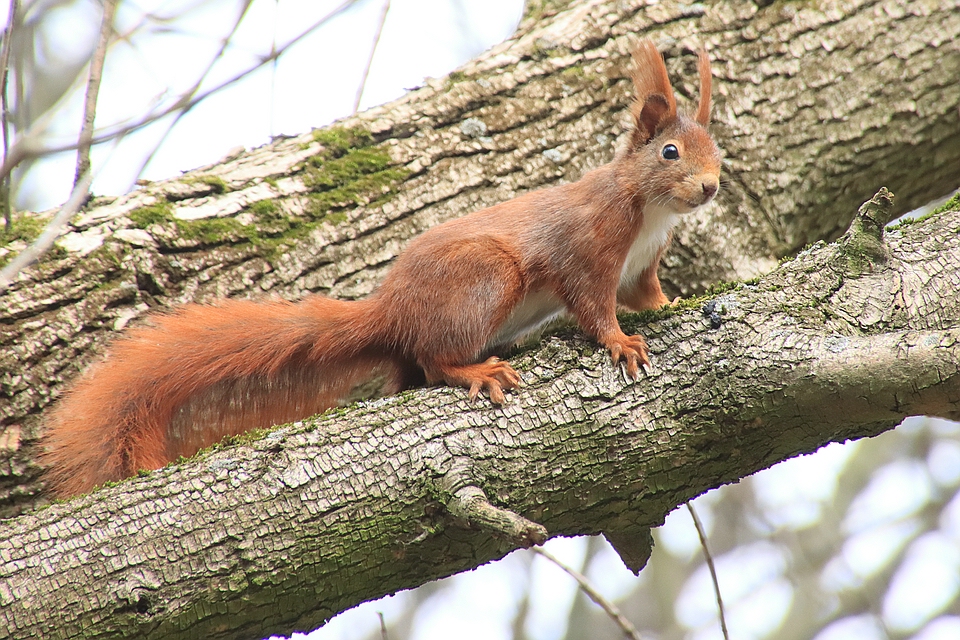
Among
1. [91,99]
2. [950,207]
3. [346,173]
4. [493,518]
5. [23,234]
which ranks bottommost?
[493,518]

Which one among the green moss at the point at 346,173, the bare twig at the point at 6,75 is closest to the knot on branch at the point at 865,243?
the green moss at the point at 346,173

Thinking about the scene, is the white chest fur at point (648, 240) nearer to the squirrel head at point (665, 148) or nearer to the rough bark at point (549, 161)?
the squirrel head at point (665, 148)

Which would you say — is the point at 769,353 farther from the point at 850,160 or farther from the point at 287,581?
the point at 850,160

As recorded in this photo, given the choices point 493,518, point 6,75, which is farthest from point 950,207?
point 6,75

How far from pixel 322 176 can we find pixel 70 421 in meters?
1.44

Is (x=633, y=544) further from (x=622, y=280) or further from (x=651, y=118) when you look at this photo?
(x=651, y=118)

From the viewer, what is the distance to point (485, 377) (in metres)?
2.36

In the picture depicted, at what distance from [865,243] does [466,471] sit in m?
1.40

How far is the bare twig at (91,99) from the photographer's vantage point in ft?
6.13

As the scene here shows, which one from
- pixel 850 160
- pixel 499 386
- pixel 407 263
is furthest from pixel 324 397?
pixel 850 160

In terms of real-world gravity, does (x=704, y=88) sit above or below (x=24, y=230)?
below

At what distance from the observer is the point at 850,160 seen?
381cm

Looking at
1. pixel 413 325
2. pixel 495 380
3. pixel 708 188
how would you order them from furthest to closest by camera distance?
1. pixel 708 188
2. pixel 413 325
3. pixel 495 380

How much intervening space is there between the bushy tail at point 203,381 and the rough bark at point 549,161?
1.40ft
